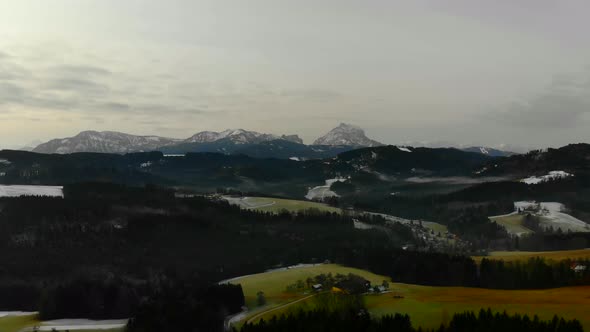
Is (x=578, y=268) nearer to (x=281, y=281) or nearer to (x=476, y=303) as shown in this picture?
(x=476, y=303)

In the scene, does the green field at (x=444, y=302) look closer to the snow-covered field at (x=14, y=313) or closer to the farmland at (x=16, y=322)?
the farmland at (x=16, y=322)

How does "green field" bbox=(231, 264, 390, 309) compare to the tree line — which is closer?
the tree line

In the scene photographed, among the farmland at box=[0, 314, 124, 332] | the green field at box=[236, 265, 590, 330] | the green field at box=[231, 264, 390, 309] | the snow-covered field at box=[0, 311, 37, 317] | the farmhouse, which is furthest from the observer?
the snow-covered field at box=[0, 311, 37, 317]

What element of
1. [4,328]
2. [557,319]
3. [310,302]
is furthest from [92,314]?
[557,319]

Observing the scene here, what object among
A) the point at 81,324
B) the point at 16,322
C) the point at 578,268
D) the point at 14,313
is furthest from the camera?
the point at 14,313

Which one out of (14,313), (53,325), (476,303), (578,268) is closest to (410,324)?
(476,303)

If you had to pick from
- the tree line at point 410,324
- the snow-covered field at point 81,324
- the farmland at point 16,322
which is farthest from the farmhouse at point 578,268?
the farmland at point 16,322

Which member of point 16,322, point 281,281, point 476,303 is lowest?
point 16,322

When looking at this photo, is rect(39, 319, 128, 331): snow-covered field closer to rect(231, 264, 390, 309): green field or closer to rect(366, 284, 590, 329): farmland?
rect(231, 264, 390, 309): green field

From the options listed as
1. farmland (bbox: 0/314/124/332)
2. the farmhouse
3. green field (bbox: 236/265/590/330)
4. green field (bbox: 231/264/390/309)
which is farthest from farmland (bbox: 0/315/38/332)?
the farmhouse
